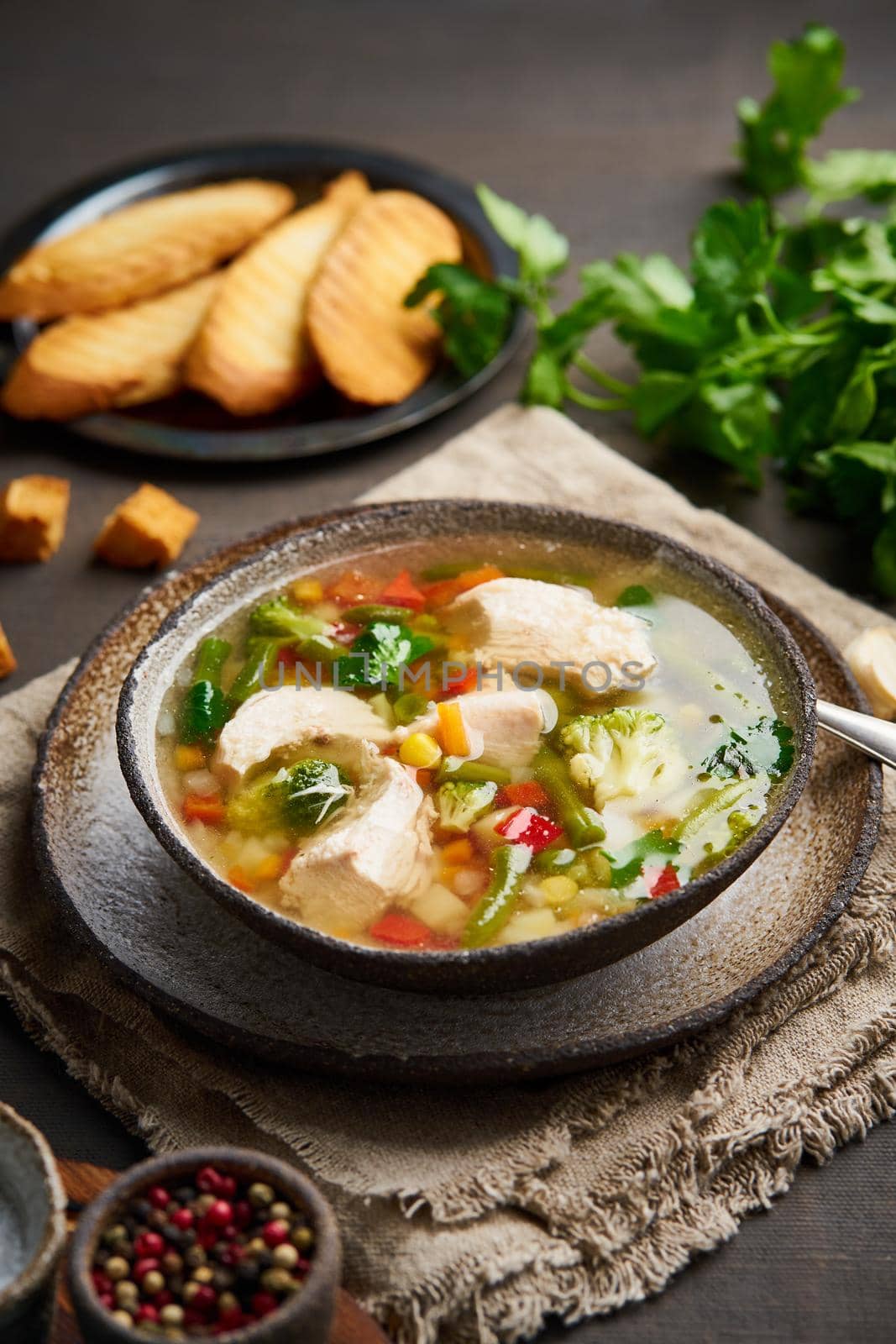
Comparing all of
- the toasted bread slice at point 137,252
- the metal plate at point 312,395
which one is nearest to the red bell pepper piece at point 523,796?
the metal plate at point 312,395

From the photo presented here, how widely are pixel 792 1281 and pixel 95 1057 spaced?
132cm

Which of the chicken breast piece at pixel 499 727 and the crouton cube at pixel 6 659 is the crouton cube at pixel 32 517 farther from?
the chicken breast piece at pixel 499 727

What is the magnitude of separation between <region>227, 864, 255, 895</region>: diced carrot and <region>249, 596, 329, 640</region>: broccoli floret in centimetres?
62

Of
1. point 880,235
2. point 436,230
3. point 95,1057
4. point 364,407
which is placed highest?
point 880,235

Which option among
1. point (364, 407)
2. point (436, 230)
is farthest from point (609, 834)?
point (436, 230)

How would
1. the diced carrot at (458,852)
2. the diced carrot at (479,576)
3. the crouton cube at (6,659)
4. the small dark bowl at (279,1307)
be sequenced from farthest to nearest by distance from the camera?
the crouton cube at (6,659)
the diced carrot at (479,576)
the diced carrot at (458,852)
the small dark bowl at (279,1307)

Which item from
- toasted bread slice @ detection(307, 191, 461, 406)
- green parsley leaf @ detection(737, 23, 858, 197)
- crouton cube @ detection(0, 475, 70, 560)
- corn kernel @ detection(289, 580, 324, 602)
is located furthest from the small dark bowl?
green parsley leaf @ detection(737, 23, 858, 197)

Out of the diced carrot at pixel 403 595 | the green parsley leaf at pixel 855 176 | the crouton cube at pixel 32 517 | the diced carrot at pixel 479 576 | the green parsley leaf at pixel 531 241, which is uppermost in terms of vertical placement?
the green parsley leaf at pixel 855 176

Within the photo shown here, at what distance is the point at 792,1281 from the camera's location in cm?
239

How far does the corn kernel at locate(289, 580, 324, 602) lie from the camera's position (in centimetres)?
307

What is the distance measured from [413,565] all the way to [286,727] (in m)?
0.59

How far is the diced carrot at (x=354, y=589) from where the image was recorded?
3.08m

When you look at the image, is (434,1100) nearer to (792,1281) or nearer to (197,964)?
(197,964)

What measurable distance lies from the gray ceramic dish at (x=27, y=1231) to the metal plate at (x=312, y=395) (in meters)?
2.41
